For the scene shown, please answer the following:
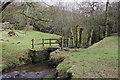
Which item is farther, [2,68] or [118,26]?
[118,26]

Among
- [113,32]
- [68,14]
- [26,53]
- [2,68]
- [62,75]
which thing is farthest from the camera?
[113,32]

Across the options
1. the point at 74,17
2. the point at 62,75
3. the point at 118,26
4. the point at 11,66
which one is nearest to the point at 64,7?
the point at 74,17

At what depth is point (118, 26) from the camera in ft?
75.4

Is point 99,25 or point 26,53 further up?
point 99,25

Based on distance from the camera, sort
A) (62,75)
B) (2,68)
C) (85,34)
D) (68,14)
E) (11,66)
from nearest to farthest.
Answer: (62,75) < (2,68) < (11,66) < (85,34) < (68,14)

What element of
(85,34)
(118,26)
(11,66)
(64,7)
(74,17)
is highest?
(64,7)

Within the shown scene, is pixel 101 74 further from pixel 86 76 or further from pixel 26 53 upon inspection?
pixel 26 53

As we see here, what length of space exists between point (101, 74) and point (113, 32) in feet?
73.1

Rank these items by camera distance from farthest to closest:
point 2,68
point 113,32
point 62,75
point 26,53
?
point 113,32
point 26,53
point 2,68
point 62,75

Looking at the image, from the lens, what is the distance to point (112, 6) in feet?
77.4

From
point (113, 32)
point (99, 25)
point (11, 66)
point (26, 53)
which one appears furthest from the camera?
point (113, 32)

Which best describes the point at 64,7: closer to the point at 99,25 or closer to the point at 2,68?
the point at 99,25

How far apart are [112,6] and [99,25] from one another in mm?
5268

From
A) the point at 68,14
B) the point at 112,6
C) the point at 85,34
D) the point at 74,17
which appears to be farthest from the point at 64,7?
the point at 112,6
